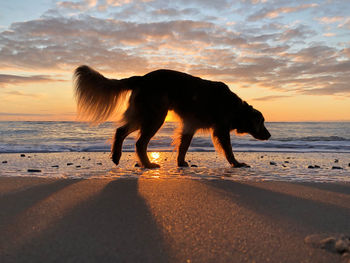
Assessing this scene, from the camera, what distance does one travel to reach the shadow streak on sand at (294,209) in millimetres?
1773

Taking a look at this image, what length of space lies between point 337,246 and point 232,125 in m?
4.51

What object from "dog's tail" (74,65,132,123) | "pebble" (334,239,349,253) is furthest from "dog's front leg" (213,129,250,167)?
"pebble" (334,239,349,253)

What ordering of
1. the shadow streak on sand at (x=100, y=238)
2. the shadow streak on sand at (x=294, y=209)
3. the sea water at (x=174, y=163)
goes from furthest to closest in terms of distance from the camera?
the sea water at (x=174, y=163)
the shadow streak on sand at (x=294, y=209)
the shadow streak on sand at (x=100, y=238)

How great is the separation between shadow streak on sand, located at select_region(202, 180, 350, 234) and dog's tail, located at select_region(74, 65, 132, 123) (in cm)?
256

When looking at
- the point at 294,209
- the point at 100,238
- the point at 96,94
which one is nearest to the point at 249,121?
the point at 96,94

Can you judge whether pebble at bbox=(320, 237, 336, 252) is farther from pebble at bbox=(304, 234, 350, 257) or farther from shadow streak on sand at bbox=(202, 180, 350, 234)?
shadow streak on sand at bbox=(202, 180, 350, 234)

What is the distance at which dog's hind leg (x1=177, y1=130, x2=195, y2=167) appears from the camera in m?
5.41

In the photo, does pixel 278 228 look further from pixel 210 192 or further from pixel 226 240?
pixel 210 192

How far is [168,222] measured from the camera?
1805mm

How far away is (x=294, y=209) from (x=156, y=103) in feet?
9.81

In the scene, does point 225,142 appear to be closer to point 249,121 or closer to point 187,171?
point 249,121

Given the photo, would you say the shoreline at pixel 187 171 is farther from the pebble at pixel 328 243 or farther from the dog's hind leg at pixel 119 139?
the pebble at pixel 328 243

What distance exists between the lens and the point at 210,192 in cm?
274

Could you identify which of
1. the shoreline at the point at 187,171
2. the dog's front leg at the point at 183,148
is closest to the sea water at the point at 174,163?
the shoreline at the point at 187,171
